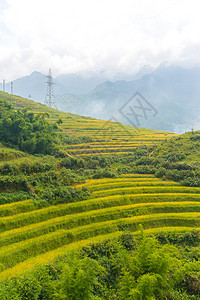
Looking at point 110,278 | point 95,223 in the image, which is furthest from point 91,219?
point 110,278

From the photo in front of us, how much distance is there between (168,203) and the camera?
28453 mm

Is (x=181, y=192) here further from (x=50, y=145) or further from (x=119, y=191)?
(x=50, y=145)

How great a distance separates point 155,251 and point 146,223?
1029cm

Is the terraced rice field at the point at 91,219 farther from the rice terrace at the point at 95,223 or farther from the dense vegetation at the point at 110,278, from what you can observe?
the dense vegetation at the point at 110,278

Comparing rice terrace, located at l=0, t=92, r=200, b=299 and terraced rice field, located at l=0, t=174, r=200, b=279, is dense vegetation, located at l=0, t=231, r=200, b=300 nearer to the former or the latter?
rice terrace, located at l=0, t=92, r=200, b=299

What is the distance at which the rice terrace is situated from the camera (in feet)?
41.8

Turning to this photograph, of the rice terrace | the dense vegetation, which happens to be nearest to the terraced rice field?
the rice terrace

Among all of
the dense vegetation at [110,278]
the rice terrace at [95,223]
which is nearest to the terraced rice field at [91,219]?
the rice terrace at [95,223]

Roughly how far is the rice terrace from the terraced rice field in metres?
0.10

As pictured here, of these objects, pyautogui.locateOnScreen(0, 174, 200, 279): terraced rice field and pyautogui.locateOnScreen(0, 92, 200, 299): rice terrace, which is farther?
pyautogui.locateOnScreen(0, 174, 200, 279): terraced rice field

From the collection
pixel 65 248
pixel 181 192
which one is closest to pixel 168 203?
pixel 181 192

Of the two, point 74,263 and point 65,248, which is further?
point 65,248

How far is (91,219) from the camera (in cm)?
2297

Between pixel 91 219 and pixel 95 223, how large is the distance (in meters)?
0.68
